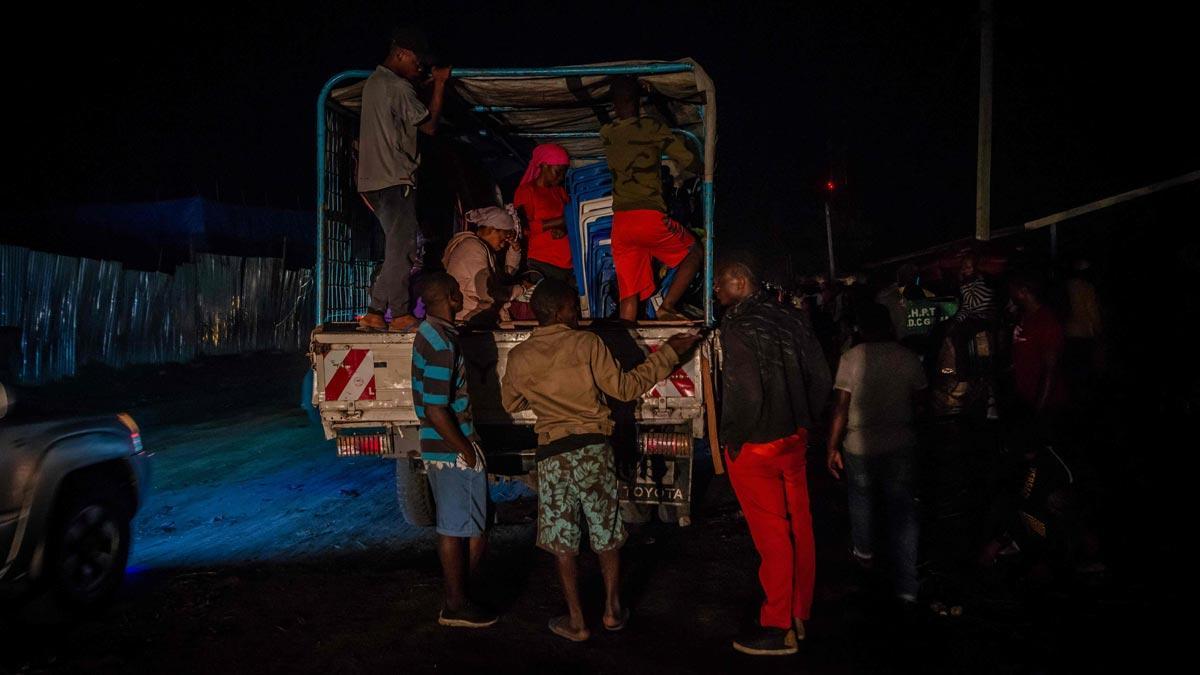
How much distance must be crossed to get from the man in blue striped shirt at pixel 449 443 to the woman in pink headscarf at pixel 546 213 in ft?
7.20

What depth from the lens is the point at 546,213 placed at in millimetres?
5738

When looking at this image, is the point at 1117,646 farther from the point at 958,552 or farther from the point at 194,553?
the point at 194,553

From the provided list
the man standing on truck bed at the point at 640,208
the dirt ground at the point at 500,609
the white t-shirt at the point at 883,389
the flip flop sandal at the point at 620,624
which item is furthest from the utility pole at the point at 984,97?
the flip flop sandal at the point at 620,624

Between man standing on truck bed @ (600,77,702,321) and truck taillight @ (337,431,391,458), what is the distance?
5.79ft

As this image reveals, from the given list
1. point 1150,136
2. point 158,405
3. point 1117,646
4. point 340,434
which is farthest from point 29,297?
point 1150,136

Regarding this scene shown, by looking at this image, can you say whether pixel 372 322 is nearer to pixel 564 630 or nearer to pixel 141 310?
pixel 564 630

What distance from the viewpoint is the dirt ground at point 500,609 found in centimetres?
329

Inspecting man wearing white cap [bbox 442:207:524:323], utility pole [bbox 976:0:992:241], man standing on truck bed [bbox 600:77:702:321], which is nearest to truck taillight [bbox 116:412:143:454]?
man wearing white cap [bbox 442:207:524:323]

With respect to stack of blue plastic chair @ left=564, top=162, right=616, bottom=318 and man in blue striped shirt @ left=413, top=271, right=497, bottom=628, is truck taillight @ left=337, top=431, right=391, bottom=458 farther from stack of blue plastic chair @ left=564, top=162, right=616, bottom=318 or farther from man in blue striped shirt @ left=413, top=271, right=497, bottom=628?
stack of blue plastic chair @ left=564, top=162, right=616, bottom=318

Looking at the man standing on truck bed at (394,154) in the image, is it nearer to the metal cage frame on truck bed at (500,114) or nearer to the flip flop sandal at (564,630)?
the metal cage frame on truck bed at (500,114)

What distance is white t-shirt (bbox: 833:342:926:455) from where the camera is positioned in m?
3.88

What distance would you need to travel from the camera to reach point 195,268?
14477 millimetres

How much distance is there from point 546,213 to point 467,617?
10.9ft

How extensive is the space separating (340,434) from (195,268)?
12.7 meters
